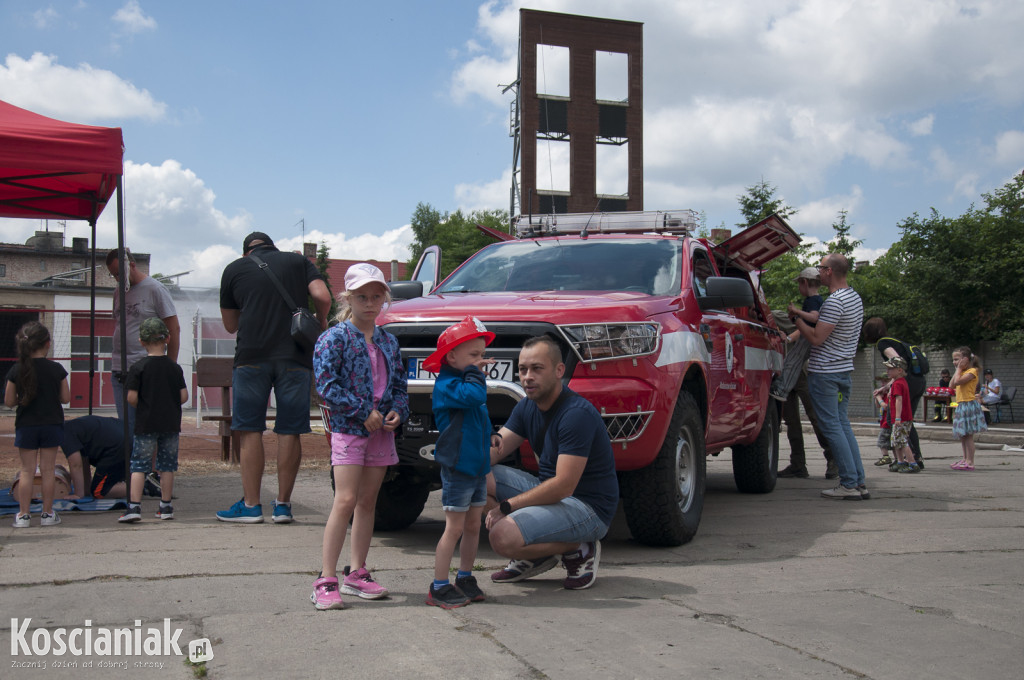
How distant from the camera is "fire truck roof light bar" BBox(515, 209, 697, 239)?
333 inches

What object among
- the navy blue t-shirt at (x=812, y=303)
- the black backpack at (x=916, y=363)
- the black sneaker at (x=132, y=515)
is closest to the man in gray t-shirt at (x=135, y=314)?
the black sneaker at (x=132, y=515)

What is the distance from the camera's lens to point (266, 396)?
20.0 feet

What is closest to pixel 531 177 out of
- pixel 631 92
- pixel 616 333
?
pixel 631 92

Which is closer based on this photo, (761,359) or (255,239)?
(255,239)

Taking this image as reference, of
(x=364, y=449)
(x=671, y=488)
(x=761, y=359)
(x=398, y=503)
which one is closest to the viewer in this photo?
(x=364, y=449)

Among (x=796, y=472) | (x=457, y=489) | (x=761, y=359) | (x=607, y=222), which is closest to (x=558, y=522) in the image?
(x=457, y=489)

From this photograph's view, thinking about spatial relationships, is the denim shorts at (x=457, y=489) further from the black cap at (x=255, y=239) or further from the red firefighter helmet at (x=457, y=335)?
the black cap at (x=255, y=239)

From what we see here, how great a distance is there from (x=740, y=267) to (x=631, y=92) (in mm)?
45125

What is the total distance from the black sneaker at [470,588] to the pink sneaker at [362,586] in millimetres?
323

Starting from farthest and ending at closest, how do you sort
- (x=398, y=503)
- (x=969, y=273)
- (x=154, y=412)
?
1. (x=969, y=273)
2. (x=154, y=412)
3. (x=398, y=503)

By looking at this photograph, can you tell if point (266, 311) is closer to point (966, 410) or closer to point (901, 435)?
point (901, 435)

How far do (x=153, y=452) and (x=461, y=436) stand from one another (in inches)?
130

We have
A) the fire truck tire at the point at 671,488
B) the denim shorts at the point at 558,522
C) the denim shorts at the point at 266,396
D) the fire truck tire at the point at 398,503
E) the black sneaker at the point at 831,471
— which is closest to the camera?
the denim shorts at the point at 558,522

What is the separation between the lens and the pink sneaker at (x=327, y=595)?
151 inches
